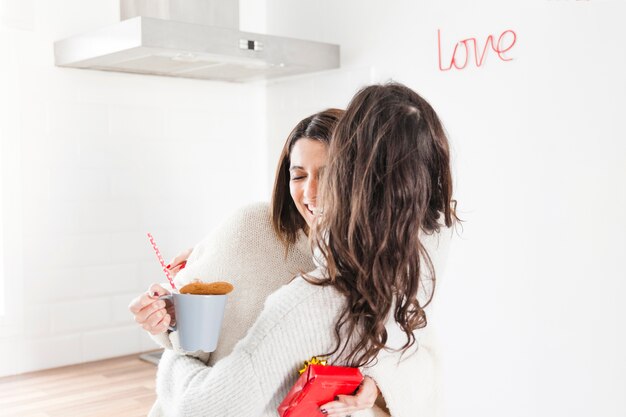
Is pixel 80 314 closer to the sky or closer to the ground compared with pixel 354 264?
closer to the ground

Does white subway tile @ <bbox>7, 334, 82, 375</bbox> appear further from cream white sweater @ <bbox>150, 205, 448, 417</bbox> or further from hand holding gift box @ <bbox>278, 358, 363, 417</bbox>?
hand holding gift box @ <bbox>278, 358, 363, 417</bbox>

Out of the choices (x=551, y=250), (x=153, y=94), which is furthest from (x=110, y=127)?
(x=551, y=250)

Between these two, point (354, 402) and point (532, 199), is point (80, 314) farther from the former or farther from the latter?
point (354, 402)

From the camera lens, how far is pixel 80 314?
6.70 ft

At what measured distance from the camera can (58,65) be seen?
1.96 metres

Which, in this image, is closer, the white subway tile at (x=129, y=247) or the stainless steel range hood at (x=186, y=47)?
the stainless steel range hood at (x=186, y=47)

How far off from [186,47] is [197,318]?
104cm

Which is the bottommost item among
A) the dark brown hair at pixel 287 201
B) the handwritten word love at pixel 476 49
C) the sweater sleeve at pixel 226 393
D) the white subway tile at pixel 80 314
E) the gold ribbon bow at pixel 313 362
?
the white subway tile at pixel 80 314

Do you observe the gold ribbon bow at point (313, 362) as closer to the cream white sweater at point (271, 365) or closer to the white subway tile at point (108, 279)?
the cream white sweater at point (271, 365)

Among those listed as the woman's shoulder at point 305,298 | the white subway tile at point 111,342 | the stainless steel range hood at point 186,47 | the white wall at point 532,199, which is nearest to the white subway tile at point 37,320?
the white subway tile at point 111,342

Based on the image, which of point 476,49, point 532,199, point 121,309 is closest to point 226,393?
point 532,199

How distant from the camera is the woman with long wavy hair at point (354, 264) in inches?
32.8

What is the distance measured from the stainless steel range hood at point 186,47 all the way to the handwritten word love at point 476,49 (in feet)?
1.31

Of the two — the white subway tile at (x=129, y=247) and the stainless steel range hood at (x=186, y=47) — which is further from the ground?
the stainless steel range hood at (x=186, y=47)
